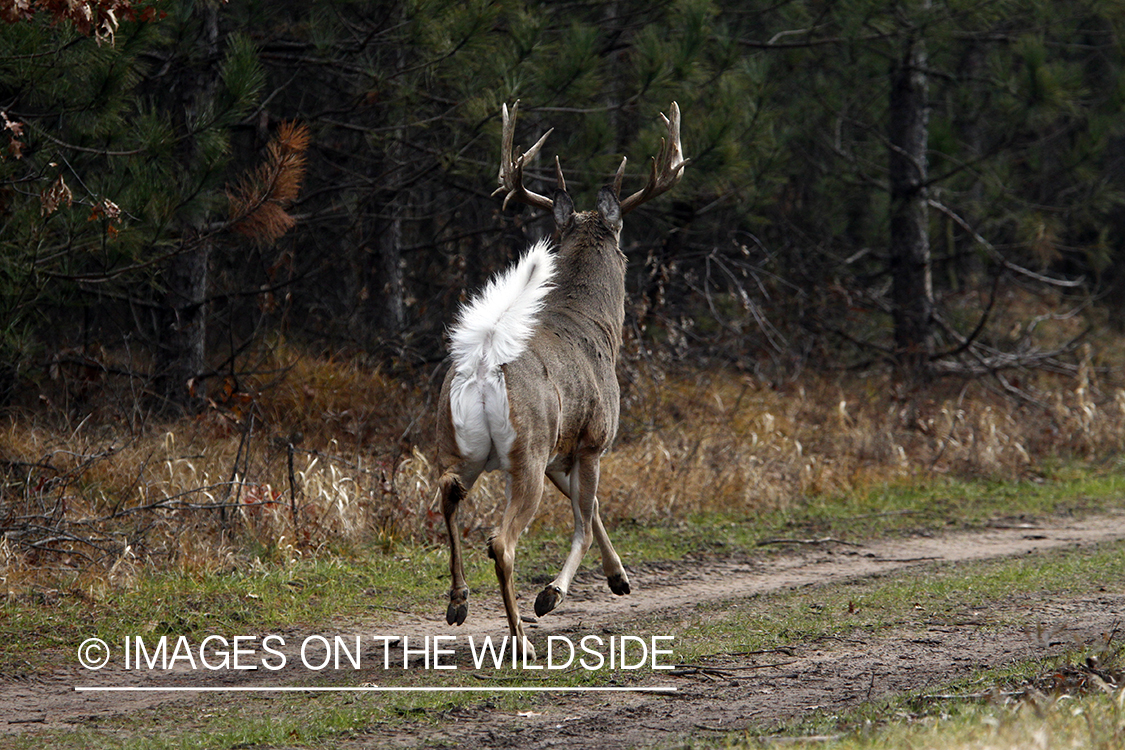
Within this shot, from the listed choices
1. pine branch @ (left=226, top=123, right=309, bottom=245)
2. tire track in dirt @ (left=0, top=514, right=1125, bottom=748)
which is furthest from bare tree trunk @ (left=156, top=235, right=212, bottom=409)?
tire track in dirt @ (left=0, top=514, right=1125, bottom=748)

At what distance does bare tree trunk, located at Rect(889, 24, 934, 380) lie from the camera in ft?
51.9

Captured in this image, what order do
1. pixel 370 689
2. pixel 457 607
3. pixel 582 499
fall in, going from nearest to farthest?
1. pixel 370 689
2. pixel 457 607
3. pixel 582 499

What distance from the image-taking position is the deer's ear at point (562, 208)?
8062 mm

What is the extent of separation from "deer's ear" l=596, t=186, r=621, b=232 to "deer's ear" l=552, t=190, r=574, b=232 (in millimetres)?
206

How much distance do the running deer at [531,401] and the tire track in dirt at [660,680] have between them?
76 cm

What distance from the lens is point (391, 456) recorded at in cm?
1087

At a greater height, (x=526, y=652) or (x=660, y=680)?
(x=526, y=652)

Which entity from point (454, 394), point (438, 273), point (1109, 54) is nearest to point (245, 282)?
point (438, 273)

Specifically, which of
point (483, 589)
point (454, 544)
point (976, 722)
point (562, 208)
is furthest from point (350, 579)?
point (976, 722)

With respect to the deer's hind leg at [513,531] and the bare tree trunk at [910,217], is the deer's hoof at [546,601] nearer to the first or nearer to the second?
the deer's hind leg at [513,531]

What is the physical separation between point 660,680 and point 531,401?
161cm

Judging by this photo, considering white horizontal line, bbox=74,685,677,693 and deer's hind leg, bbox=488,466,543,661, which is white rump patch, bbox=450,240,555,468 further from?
white horizontal line, bbox=74,685,677,693

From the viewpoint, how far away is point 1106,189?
64.5 feet

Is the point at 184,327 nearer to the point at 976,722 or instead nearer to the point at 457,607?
the point at 457,607
